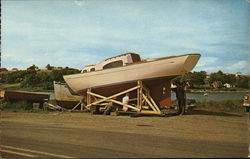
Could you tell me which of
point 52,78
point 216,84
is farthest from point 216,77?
point 52,78

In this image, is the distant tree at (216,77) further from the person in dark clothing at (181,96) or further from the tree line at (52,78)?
the person in dark clothing at (181,96)

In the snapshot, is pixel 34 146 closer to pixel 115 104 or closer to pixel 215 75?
pixel 115 104

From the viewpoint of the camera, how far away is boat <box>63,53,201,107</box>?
46.7 ft

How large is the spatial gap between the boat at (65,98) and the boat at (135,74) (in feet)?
16.6

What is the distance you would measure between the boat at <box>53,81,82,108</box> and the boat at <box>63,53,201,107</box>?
16.6 ft

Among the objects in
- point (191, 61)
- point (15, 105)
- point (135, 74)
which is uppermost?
point (191, 61)

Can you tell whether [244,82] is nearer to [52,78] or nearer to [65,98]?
[65,98]

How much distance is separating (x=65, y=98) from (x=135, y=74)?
1163 centimetres

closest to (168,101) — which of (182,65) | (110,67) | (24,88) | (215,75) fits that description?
(182,65)

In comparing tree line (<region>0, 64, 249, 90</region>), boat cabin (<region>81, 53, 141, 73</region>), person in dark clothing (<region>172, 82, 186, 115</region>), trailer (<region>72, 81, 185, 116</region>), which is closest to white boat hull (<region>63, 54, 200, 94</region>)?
trailer (<region>72, 81, 185, 116</region>)

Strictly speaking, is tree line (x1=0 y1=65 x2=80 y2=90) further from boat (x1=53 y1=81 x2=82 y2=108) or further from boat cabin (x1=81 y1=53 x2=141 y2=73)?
boat cabin (x1=81 y1=53 x2=141 y2=73)

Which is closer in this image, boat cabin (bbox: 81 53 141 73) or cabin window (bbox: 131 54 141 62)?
boat cabin (bbox: 81 53 141 73)

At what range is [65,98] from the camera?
24.1 m

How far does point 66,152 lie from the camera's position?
5004mm
